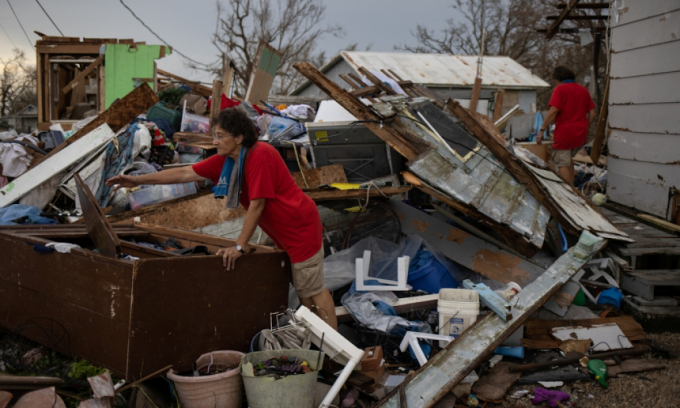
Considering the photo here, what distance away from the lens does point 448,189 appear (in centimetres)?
472

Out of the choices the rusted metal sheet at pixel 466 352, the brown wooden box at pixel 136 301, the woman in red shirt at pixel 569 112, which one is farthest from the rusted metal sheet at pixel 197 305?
the woman in red shirt at pixel 569 112

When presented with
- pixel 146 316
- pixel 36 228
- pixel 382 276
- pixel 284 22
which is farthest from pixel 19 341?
pixel 284 22

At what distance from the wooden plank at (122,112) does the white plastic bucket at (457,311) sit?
16.0ft

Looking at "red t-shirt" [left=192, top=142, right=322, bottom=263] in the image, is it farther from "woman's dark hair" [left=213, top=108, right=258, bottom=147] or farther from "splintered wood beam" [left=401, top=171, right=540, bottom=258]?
"splintered wood beam" [left=401, top=171, right=540, bottom=258]

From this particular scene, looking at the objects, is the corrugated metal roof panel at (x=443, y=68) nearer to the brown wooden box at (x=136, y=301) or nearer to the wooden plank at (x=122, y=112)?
the wooden plank at (x=122, y=112)

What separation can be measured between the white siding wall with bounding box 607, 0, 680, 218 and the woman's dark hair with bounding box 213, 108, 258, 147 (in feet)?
16.8

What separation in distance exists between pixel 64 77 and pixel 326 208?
951cm

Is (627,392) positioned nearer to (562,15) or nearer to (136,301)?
(136,301)

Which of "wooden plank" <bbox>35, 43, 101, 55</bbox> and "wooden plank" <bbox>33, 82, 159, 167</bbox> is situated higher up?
"wooden plank" <bbox>35, 43, 101, 55</bbox>

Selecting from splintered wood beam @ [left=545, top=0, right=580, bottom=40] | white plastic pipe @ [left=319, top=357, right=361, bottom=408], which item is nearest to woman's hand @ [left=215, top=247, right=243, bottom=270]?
white plastic pipe @ [left=319, top=357, right=361, bottom=408]

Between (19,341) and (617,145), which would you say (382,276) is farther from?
(617,145)

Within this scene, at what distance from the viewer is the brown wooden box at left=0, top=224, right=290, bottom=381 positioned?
277 cm

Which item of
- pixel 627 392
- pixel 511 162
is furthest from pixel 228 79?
pixel 627 392

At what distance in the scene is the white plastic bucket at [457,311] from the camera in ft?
13.0
